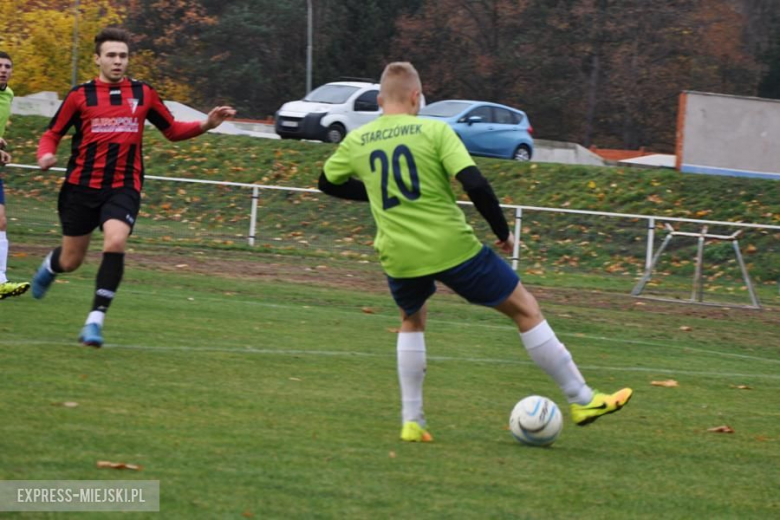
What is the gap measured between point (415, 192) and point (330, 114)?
84.5 ft

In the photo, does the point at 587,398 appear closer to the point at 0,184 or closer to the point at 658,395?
the point at 658,395

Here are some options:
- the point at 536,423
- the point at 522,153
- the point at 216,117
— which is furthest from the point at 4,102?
the point at 522,153

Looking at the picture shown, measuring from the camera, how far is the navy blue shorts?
21.1 feet

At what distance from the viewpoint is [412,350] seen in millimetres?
6625

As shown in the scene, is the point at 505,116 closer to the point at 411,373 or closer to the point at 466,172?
the point at 411,373

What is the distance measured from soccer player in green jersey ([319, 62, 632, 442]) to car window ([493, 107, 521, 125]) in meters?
25.9

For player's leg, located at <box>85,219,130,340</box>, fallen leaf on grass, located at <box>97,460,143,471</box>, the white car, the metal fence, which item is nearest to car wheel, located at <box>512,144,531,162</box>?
the white car

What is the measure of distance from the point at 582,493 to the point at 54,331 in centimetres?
509

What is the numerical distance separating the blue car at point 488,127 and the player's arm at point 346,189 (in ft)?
79.0

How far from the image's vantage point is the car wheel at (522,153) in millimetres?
32531

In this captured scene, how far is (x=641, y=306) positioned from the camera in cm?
1672

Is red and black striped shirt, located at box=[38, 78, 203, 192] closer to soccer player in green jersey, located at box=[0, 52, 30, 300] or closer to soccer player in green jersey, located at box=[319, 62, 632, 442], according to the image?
soccer player in green jersey, located at box=[0, 52, 30, 300]

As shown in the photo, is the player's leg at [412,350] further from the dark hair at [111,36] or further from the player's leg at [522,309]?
the dark hair at [111,36]

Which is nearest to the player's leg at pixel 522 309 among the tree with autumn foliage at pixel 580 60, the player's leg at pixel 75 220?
the player's leg at pixel 75 220
